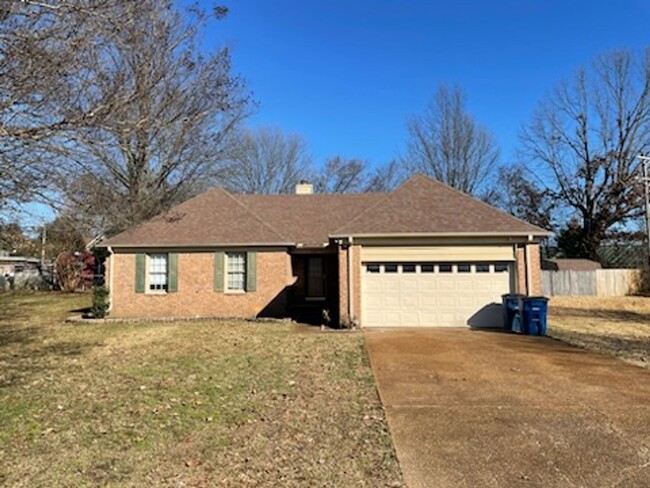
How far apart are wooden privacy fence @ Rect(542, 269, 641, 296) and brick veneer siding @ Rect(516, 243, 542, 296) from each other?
623 inches

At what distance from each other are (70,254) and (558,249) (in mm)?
36903

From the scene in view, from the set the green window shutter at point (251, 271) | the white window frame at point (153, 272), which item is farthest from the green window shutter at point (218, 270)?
the white window frame at point (153, 272)

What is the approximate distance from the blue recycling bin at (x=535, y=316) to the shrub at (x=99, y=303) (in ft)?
45.6

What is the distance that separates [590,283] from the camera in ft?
91.7

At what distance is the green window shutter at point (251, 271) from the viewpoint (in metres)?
16.9

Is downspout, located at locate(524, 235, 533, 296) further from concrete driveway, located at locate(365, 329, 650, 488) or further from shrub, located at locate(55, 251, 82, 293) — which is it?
shrub, located at locate(55, 251, 82, 293)

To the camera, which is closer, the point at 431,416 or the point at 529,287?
the point at 431,416

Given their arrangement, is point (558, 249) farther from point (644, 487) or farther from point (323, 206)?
point (644, 487)

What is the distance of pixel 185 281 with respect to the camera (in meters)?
17.1

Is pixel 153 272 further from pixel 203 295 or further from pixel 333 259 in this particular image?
pixel 333 259

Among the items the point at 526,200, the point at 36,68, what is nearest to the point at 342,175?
the point at 526,200

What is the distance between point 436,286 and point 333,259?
17.6 feet

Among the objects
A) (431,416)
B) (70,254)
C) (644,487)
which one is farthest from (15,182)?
(70,254)

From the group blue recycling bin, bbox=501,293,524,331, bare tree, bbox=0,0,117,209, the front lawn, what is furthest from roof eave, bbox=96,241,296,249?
bare tree, bbox=0,0,117,209
